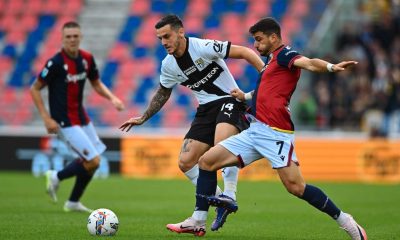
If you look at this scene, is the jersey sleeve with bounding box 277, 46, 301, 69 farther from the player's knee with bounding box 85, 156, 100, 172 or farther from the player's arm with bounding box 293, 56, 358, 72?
the player's knee with bounding box 85, 156, 100, 172

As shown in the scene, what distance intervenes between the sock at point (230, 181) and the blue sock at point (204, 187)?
35cm

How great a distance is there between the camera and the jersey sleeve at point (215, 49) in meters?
9.59

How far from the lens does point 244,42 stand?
88.0ft

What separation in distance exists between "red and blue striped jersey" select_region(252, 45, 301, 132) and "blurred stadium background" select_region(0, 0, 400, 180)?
42.7 feet

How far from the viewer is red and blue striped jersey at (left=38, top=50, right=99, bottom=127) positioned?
487 inches

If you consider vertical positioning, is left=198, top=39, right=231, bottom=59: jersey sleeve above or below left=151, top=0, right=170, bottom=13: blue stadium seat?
above

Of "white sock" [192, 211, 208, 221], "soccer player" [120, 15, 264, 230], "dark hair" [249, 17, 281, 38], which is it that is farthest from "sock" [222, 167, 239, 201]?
"dark hair" [249, 17, 281, 38]

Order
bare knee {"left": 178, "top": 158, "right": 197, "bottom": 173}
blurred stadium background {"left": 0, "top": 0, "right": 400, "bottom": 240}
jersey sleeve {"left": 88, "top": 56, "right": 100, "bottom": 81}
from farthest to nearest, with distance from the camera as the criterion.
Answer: jersey sleeve {"left": 88, "top": 56, "right": 100, "bottom": 81} → blurred stadium background {"left": 0, "top": 0, "right": 400, "bottom": 240} → bare knee {"left": 178, "top": 158, "right": 197, "bottom": 173}

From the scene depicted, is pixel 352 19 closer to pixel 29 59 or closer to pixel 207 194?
pixel 29 59

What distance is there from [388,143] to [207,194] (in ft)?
43.1

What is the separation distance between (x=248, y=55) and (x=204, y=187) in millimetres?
1596

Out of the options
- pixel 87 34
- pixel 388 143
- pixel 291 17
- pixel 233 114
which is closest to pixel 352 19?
pixel 291 17

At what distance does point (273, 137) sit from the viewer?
8.73 meters

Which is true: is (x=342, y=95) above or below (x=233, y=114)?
below
